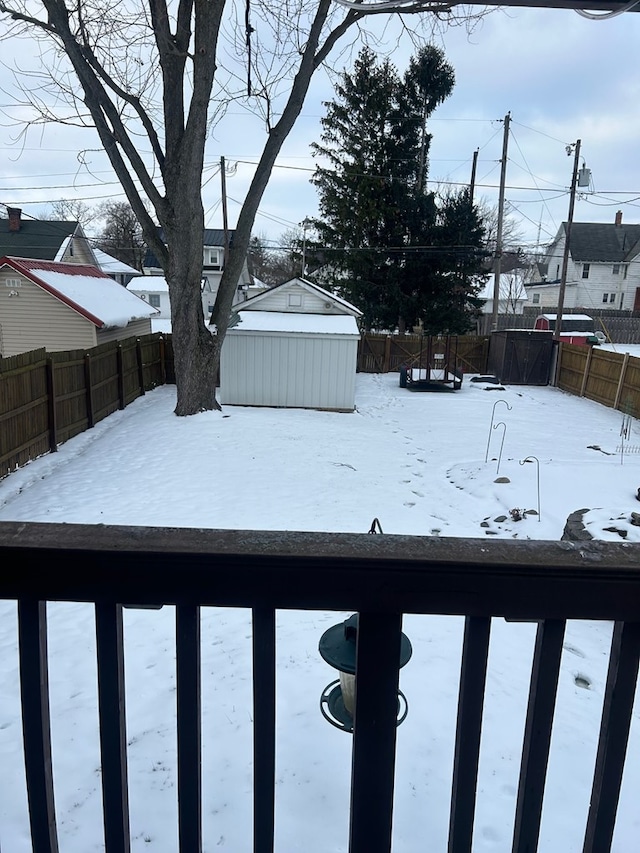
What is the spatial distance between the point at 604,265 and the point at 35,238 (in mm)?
33502

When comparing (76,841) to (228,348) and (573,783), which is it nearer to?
(573,783)

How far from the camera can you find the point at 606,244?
36.9 meters

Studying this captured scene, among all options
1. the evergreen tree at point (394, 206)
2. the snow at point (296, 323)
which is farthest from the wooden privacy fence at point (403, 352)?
the snow at point (296, 323)

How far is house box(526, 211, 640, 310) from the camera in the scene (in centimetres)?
3659

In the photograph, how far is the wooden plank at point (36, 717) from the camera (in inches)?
38.8

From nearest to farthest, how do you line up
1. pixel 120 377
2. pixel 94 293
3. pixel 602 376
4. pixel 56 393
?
pixel 56 393 → pixel 120 377 → pixel 602 376 → pixel 94 293

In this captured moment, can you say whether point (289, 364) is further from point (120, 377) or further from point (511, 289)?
point (511, 289)

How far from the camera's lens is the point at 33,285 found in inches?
530

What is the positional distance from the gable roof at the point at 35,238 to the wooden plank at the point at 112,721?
79.3 feet

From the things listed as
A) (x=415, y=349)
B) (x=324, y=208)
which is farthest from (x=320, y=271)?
(x=415, y=349)

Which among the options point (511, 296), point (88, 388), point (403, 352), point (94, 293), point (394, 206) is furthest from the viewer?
point (511, 296)

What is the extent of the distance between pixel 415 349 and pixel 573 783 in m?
17.7

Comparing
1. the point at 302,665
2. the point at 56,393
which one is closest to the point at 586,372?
the point at 56,393

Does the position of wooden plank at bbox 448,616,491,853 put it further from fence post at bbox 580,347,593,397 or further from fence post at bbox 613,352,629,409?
fence post at bbox 580,347,593,397
